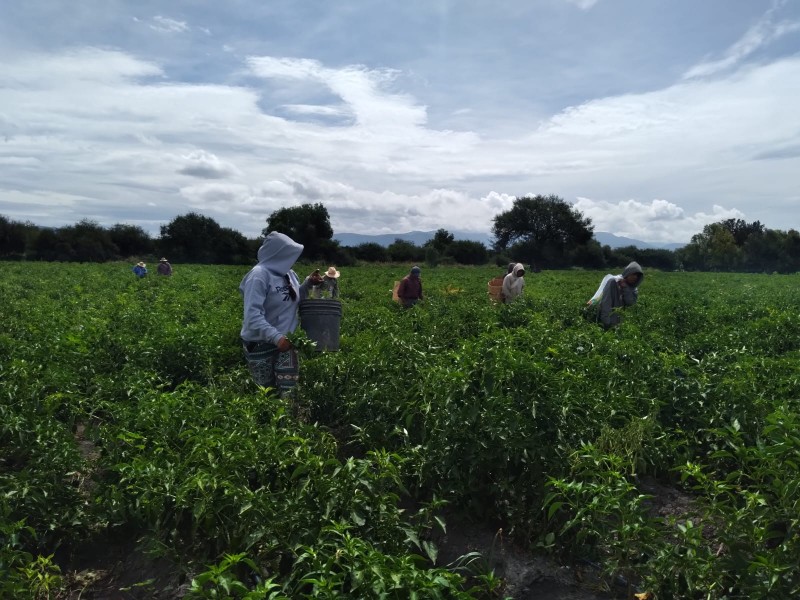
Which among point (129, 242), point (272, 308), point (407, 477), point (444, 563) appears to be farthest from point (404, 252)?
point (444, 563)

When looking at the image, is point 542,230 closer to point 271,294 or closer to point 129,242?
point 129,242

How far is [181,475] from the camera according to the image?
3.49 metres

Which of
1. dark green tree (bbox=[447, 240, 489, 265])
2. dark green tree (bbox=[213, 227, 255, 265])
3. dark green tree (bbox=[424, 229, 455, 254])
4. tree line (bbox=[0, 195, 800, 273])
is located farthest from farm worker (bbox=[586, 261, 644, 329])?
dark green tree (bbox=[424, 229, 455, 254])

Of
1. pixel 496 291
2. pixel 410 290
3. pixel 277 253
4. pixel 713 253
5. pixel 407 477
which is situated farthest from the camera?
pixel 713 253

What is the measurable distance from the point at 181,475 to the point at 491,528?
189cm

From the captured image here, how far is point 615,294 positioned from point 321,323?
15.9 feet

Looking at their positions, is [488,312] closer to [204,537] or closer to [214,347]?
[214,347]

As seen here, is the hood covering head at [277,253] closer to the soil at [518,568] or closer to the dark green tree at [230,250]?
the soil at [518,568]

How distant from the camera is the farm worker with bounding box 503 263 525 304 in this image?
40.0 feet

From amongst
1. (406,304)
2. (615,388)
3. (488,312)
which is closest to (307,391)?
(615,388)

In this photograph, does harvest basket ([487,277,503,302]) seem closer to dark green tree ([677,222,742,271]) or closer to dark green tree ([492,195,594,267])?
dark green tree ([492,195,594,267])

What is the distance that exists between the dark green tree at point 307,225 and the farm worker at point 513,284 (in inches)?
1921

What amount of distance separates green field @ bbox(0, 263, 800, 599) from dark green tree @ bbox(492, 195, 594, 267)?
7609 centimetres

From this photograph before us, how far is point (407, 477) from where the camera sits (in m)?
4.30
